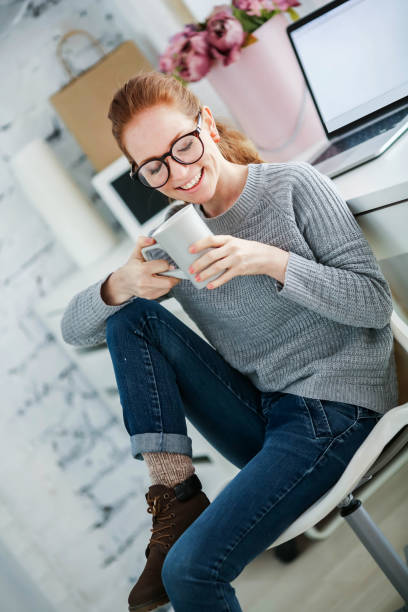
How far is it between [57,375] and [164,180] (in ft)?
3.14

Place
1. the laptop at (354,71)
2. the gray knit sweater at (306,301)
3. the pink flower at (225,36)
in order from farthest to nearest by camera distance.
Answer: the pink flower at (225,36), the laptop at (354,71), the gray knit sweater at (306,301)

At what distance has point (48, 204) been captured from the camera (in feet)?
5.19

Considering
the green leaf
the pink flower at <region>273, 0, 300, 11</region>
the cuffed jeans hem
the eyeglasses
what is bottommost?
the cuffed jeans hem

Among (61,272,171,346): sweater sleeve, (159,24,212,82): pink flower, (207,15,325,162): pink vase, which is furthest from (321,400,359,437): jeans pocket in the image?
(159,24,212,82): pink flower

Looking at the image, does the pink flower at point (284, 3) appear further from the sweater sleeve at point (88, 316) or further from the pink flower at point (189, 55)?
the sweater sleeve at point (88, 316)

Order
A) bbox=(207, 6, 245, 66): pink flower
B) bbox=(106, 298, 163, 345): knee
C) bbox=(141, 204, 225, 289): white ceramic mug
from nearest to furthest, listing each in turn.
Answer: bbox=(141, 204, 225, 289): white ceramic mug → bbox=(106, 298, 163, 345): knee → bbox=(207, 6, 245, 66): pink flower

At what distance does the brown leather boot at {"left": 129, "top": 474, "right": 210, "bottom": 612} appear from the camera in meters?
0.83

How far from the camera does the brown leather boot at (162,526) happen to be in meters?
0.83

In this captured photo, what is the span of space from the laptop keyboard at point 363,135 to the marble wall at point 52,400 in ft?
2.59

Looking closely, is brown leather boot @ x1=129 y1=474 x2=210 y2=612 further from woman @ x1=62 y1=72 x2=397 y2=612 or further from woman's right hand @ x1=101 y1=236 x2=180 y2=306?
woman's right hand @ x1=101 y1=236 x2=180 y2=306

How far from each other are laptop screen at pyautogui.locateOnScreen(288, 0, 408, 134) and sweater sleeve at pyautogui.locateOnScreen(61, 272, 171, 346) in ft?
1.78

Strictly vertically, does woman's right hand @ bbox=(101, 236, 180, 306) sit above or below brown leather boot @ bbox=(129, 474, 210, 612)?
Result: above

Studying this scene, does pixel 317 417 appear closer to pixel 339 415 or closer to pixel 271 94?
pixel 339 415

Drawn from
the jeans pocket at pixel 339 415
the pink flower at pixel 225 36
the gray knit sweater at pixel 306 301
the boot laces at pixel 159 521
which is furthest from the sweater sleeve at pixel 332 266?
the pink flower at pixel 225 36
